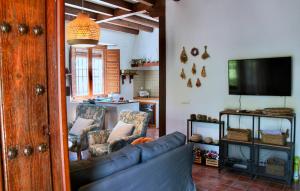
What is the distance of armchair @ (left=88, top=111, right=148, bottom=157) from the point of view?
148 inches

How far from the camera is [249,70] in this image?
3.94m

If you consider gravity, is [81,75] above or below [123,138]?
above

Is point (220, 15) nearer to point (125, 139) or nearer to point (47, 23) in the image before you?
point (125, 139)

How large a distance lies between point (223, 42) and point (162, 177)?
2776 mm

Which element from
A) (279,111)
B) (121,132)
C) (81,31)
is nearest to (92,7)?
(81,31)

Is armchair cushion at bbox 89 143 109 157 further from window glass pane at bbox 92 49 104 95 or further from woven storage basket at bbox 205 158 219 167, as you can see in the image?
window glass pane at bbox 92 49 104 95

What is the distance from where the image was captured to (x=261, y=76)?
384 centimetres

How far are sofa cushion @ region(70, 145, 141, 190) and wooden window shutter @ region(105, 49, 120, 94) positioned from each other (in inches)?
216

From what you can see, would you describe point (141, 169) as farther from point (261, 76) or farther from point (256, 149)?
point (261, 76)

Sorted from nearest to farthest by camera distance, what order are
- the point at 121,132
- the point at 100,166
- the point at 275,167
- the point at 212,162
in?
the point at 100,166
the point at 275,167
the point at 121,132
the point at 212,162

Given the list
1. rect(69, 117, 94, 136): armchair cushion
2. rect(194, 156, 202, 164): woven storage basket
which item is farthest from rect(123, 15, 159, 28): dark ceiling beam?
rect(194, 156, 202, 164): woven storage basket

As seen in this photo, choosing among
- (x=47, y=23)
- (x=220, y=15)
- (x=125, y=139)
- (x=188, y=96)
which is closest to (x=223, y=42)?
(x=220, y=15)

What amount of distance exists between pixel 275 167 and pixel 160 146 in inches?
82.1

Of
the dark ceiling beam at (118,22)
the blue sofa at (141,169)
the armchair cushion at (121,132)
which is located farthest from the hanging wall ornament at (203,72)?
the dark ceiling beam at (118,22)
